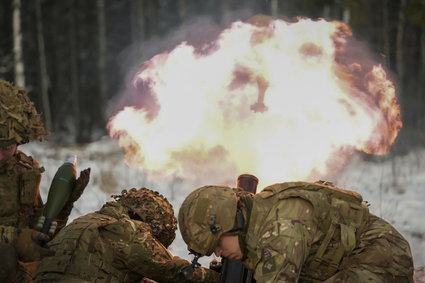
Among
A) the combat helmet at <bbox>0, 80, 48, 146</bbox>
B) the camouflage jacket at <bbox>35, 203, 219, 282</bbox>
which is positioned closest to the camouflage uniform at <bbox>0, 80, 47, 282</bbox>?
the combat helmet at <bbox>0, 80, 48, 146</bbox>

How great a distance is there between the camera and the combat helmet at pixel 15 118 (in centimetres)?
446

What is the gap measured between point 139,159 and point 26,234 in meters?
1.96

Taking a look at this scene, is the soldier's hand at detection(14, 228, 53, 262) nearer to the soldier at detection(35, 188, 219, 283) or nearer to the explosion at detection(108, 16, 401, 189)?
the soldier at detection(35, 188, 219, 283)

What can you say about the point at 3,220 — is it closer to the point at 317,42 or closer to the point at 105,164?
the point at 317,42

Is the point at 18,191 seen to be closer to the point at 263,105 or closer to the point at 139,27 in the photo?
the point at 263,105

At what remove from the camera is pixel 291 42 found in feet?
18.9

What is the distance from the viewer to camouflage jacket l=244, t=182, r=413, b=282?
3307mm

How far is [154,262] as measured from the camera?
4.45m

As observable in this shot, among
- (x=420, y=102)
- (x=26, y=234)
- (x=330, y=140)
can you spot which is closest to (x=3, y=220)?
(x=26, y=234)

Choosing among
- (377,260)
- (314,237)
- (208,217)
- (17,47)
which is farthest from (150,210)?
(17,47)

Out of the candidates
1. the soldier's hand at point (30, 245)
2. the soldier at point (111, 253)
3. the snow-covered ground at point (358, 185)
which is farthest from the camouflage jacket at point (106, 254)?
the snow-covered ground at point (358, 185)

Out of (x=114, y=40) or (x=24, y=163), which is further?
(x=114, y=40)

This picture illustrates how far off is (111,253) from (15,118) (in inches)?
51.8

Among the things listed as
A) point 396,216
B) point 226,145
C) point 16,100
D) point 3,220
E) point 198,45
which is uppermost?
point 198,45
